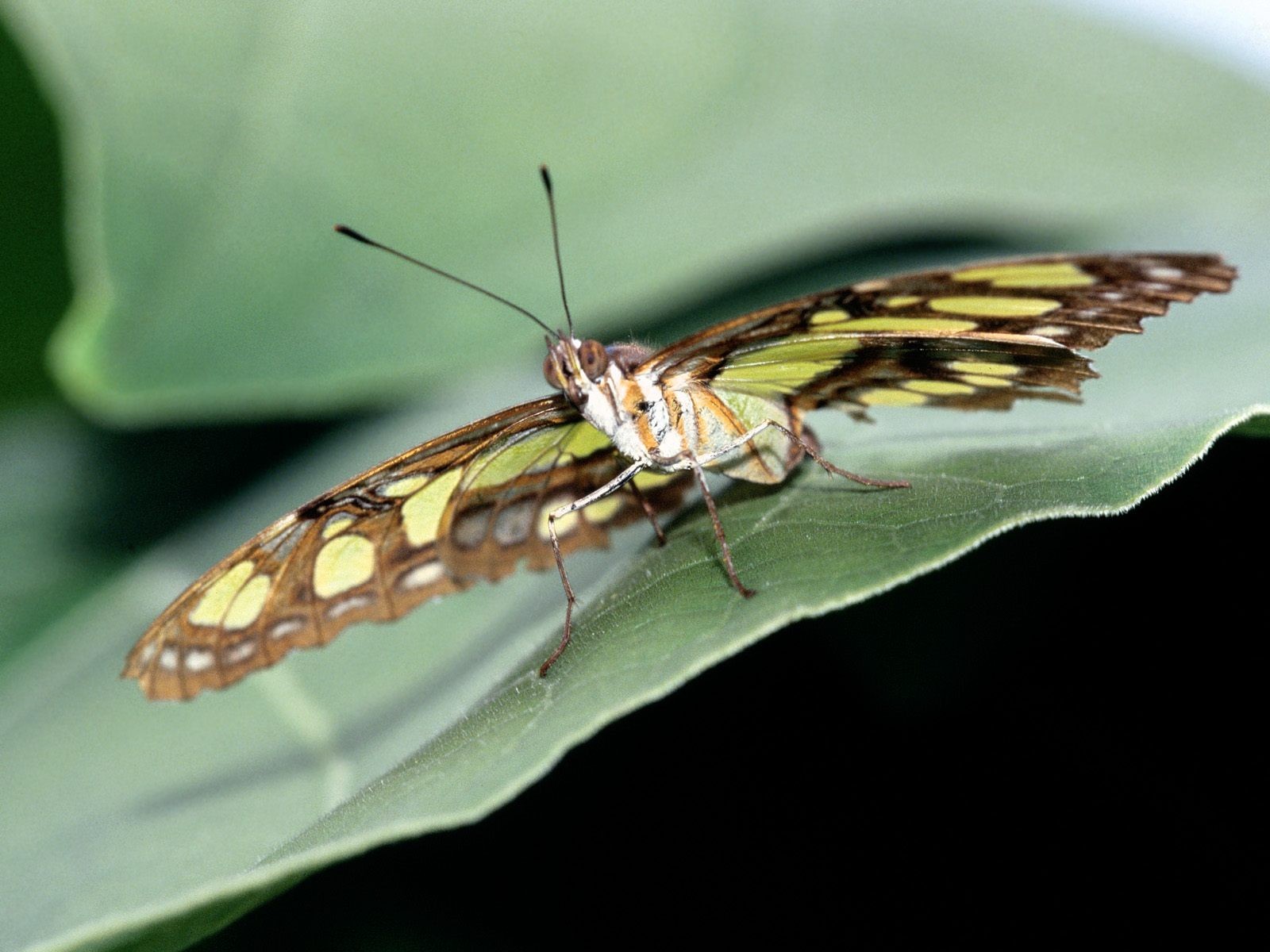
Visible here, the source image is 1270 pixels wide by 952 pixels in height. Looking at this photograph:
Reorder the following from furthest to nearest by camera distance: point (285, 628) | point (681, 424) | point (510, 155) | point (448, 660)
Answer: point (510, 155), point (448, 660), point (681, 424), point (285, 628)

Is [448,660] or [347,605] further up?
[347,605]

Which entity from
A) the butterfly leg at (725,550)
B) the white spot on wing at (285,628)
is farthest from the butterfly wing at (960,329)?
the white spot on wing at (285,628)

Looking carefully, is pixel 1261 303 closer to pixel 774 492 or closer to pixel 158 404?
pixel 774 492

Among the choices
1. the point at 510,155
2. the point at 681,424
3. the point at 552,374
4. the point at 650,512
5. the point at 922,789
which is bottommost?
the point at 922,789


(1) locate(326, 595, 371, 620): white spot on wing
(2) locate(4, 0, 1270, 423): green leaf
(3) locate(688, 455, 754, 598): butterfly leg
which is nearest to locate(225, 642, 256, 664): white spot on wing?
(1) locate(326, 595, 371, 620): white spot on wing

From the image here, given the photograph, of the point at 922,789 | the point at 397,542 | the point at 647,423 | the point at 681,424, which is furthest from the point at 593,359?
the point at 922,789

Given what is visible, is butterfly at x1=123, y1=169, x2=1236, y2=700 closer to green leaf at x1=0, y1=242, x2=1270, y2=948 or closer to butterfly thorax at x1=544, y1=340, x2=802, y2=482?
butterfly thorax at x1=544, y1=340, x2=802, y2=482

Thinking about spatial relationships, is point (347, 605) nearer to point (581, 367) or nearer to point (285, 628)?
point (285, 628)
